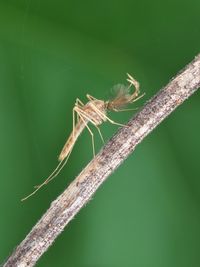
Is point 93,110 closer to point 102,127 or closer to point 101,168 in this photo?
point 102,127

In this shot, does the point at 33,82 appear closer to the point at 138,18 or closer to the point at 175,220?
the point at 138,18

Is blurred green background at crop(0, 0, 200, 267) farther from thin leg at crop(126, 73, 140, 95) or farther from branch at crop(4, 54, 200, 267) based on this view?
branch at crop(4, 54, 200, 267)

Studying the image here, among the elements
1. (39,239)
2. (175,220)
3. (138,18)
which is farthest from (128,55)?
(39,239)

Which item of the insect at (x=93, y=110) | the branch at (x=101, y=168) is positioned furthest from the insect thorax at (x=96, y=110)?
the branch at (x=101, y=168)

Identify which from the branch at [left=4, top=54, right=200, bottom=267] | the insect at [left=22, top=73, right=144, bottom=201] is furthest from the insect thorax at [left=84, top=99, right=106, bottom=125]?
the branch at [left=4, top=54, right=200, bottom=267]

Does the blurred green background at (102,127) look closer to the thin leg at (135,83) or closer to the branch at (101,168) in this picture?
the thin leg at (135,83)

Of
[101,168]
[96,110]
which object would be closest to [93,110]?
[96,110]
